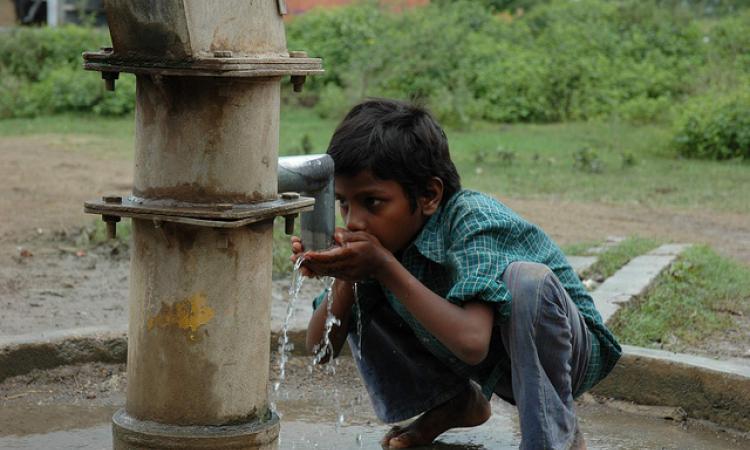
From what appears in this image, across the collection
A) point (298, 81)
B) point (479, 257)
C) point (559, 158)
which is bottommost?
point (559, 158)

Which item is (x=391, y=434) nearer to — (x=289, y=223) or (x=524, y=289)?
(x=524, y=289)

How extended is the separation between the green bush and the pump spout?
7.86 m

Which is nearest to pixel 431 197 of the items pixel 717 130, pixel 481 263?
pixel 481 263

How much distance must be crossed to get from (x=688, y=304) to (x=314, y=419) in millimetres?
Result: 1738

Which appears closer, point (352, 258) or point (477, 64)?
point (352, 258)

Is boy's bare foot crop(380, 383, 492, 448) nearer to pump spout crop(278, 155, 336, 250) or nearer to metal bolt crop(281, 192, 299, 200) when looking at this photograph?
pump spout crop(278, 155, 336, 250)

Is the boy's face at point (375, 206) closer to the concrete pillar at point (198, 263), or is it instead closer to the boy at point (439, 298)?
the boy at point (439, 298)

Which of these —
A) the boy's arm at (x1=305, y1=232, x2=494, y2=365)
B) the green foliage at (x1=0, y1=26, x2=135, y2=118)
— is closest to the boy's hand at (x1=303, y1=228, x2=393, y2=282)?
the boy's arm at (x1=305, y1=232, x2=494, y2=365)

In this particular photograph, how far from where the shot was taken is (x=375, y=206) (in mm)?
2379

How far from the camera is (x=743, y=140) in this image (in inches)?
374

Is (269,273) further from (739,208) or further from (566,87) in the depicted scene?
(566,87)

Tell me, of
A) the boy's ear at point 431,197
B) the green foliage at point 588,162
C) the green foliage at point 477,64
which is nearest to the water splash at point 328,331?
the boy's ear at point 431,197

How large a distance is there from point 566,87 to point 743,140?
10.2ft

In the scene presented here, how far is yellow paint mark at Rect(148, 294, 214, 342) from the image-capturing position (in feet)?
6.32
